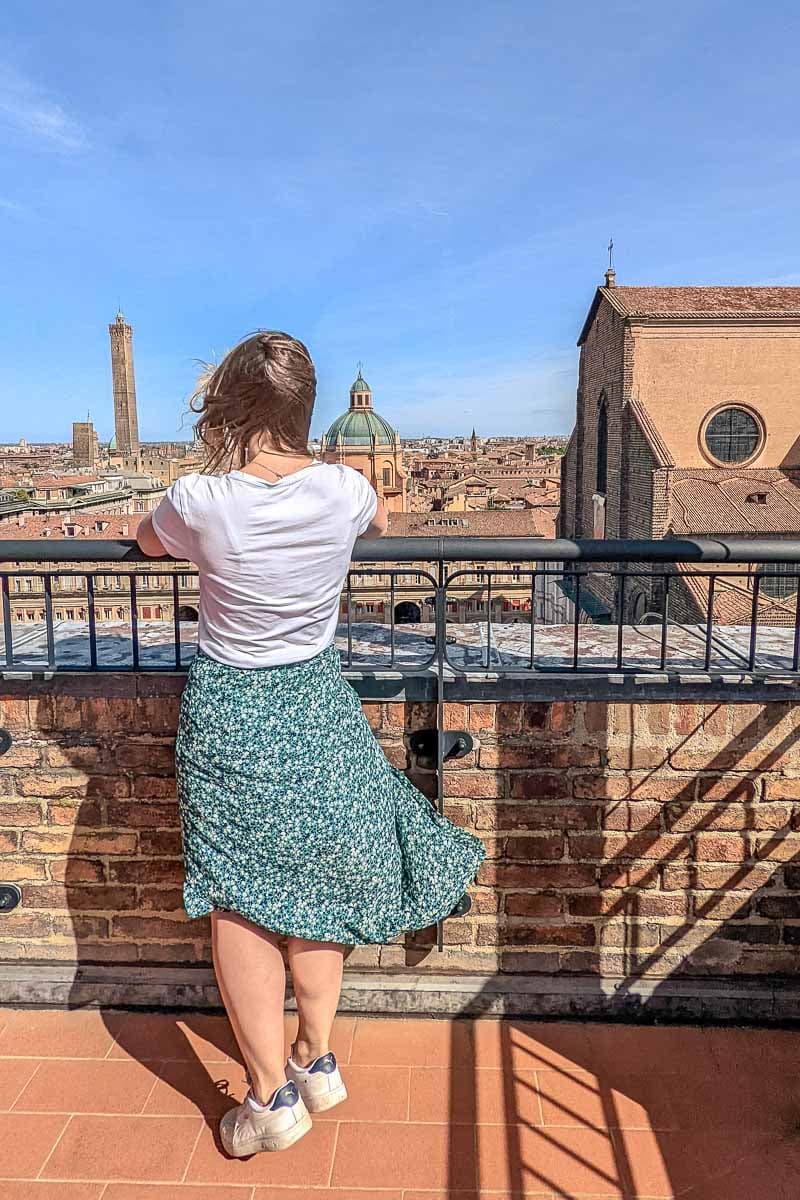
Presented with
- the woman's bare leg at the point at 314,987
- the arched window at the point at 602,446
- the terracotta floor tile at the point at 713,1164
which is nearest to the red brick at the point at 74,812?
the woman's bare leg at the point at 314,987

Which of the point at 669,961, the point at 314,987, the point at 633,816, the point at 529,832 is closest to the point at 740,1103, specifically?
the point at 669,961

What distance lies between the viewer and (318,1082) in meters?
2.28

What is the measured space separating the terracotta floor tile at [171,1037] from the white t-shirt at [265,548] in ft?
4.54

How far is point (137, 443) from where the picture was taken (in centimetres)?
11150

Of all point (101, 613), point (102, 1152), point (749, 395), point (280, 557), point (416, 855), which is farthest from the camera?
point (749, 395)

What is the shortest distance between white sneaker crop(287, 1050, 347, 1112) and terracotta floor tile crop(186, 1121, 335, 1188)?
0.26ft

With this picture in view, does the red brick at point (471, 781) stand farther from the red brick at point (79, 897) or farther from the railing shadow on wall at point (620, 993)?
the red brick at point (79, 897)

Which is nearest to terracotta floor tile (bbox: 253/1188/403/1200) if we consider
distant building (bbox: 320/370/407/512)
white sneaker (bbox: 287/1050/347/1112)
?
white sneaker (bbox: 287/1050/347/1112)

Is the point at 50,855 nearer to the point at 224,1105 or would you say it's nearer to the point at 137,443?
the point at 224,1105

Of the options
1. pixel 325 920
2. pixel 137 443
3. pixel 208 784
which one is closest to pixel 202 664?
pixel 208 784

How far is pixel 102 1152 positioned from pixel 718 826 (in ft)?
6.41

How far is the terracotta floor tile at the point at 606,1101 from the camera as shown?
7.64 feet

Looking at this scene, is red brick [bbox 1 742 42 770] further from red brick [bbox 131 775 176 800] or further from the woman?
the woman

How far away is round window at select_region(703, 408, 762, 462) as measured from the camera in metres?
24.0
